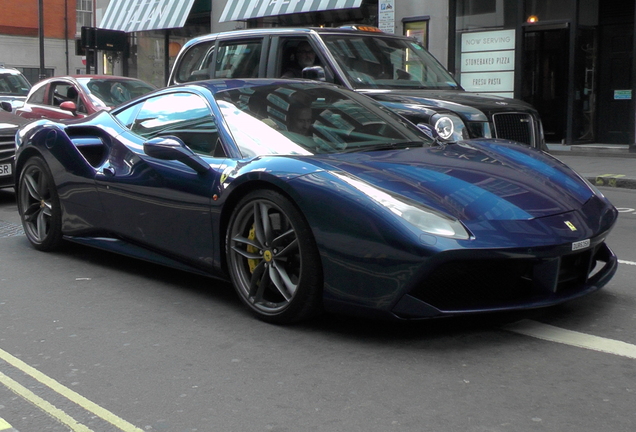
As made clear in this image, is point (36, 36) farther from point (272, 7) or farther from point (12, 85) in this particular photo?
point (272, 7)

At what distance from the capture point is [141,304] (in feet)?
15.8

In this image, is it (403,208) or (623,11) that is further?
(623,11)

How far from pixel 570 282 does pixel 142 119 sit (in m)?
2.86

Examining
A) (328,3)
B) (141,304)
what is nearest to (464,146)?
(141,304)

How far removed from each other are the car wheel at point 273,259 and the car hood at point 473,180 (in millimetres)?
351

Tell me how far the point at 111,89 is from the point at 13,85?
26.3ft

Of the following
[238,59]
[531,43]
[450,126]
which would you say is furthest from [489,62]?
[450,126]

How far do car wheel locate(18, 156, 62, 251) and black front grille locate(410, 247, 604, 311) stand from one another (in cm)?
330

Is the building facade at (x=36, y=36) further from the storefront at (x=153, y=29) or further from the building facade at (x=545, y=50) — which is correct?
the building facade at (x=545, y=50)

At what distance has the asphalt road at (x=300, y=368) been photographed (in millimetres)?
3094

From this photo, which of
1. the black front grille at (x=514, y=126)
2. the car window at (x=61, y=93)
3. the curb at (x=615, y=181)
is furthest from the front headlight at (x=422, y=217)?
the car window at (x=61, y=93)

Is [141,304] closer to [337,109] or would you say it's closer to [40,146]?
[337,109]

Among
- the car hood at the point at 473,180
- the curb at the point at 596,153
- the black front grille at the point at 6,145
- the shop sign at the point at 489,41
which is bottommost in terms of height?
the curb at the point at 596,153

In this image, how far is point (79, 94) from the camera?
12930 millimetres
